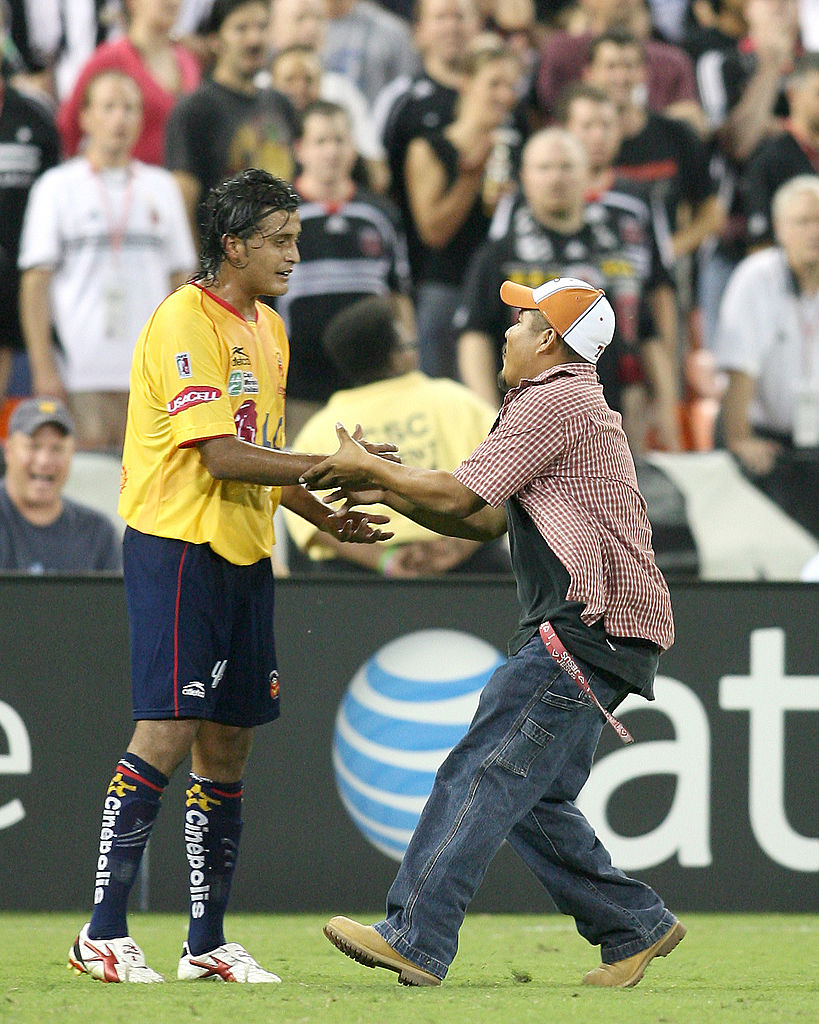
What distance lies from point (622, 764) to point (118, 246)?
3798mm

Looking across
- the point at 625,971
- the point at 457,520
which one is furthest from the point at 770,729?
the point at 457,520

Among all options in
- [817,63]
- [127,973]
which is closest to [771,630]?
[127,973]

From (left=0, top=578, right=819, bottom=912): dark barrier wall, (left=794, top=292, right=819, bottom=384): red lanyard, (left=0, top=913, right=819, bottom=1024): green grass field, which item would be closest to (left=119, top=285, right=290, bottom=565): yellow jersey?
(left=0, top=913, right=819, bottom=1024): green grass field

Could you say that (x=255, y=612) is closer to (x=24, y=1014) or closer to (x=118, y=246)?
(x=24, y=1014)

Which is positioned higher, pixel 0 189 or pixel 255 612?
pixel 0 189

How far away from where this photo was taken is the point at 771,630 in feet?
20.9

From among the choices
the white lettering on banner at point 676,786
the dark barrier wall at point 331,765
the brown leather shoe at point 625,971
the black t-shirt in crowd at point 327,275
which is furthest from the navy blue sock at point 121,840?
the black t-shirt in crowd at point 327,275

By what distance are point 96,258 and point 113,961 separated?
15.5 ft

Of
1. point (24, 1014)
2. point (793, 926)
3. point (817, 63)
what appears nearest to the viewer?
point (24, 1014)

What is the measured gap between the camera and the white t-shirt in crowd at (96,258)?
26.7ft

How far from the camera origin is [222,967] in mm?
4445

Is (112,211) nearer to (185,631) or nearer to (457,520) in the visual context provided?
(185,631)

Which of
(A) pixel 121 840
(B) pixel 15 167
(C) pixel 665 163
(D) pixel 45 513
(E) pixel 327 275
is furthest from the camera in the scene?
(C) pixel 665 163

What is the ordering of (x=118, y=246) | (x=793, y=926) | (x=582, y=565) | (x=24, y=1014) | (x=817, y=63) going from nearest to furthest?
(x=24, y=1014), (x=582, y=565), (x=793, y=926), (x=118, y=246), (x=817, y=63)
